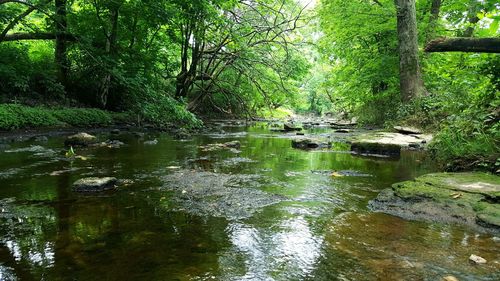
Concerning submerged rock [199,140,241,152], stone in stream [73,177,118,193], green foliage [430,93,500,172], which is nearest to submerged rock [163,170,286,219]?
stone in stream [73,177,118,193]

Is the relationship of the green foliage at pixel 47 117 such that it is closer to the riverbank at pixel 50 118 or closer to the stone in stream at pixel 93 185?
the riverbank at pixel 50 118

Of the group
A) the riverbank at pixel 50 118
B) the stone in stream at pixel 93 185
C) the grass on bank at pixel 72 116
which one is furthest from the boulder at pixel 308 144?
the riverbank at pixel 50 118

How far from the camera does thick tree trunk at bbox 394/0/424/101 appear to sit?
1055 centimetres

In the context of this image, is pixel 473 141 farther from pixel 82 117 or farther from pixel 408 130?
pixel 82 117

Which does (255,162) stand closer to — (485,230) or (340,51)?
(485,230)

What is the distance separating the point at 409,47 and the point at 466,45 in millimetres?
7321

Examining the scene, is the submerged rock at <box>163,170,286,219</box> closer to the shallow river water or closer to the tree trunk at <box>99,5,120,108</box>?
the shallow river water

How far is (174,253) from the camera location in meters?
2.46

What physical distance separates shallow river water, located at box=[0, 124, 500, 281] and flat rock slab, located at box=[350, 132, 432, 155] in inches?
92.3

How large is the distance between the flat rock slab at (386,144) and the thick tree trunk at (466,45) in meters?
3.84

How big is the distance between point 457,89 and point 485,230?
21.7 ft

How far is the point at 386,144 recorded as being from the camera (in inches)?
307

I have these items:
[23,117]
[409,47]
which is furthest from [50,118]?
[409,47]

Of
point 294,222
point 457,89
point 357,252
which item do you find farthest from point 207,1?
point 357,252
